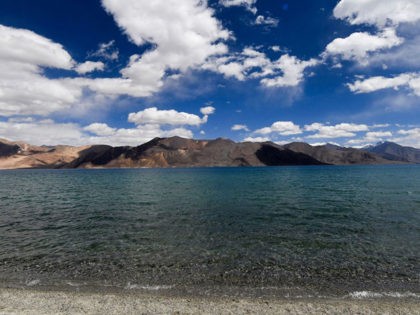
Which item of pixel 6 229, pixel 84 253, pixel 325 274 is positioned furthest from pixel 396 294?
pixel 6 229

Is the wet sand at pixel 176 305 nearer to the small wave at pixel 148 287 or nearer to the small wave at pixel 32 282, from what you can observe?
the small wave at pixel 148 287

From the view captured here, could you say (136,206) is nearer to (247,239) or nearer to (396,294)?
(247,239)

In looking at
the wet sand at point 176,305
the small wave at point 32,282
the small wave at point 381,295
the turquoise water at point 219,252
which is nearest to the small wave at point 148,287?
the turquoise water at point 219,252

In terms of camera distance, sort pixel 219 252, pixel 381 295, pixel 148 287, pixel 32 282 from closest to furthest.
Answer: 1. pixel 381 295
2. pixel 148 287
3. pixel 32 282
4. pixel 219 252

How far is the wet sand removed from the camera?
1074 centimetres

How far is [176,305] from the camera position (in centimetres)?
1134

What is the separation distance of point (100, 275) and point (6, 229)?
17225 millimetres

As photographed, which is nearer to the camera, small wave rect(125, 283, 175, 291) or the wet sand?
the wet sand

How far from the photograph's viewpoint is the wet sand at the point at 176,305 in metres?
10.7

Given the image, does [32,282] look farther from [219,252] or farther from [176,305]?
[219,252]

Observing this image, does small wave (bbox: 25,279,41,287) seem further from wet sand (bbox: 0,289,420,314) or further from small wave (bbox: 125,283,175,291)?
small wave (bbox: 125,283,175,291)

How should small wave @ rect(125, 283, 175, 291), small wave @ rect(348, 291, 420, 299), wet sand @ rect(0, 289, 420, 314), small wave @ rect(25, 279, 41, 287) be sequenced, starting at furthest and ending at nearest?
1. small wave @ rect(25, 279, 41, 287)
2. small wave @ rect(125, 283, 175, 291)
3. small wave @ rect(348, 291, 420, 299)
4. wet sand @ rect(0, 289, 420, 314)

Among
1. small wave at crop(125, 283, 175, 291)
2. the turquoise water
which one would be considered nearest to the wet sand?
small wave at crop(125, 283, 175, 291)

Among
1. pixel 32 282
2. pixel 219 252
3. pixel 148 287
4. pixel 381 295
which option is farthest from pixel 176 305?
pixel 381 295
